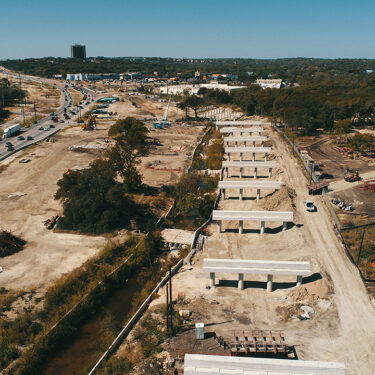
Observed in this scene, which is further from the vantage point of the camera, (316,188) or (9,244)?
(316,188)

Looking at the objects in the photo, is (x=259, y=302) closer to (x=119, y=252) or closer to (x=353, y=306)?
(x=353, y=306)

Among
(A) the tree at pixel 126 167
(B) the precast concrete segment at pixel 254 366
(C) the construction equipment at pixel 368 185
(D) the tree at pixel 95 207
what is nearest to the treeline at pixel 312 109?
(C) the construction equipment at pixel 368 185

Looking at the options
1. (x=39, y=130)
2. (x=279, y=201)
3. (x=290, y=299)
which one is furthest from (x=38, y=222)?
(x=39, y=130)

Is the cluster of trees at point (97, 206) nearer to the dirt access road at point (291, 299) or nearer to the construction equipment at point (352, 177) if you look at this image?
the dirt access road at point (291, 299)

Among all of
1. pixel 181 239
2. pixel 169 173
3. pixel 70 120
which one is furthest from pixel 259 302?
pixel 70 120

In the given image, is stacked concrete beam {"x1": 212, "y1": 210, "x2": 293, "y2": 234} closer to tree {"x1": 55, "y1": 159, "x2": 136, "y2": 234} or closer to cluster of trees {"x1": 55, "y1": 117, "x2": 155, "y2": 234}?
cluster of trees {"x1": 55, "y1": 117, "x2": 155, "y2": 234}

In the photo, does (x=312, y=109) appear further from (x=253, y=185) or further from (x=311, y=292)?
(x=311, y=292)

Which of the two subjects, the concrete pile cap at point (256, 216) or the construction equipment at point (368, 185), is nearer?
the concrete pile cap at point (256, 216)
